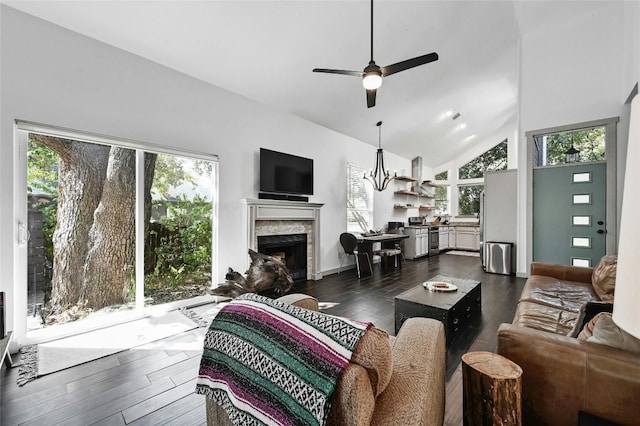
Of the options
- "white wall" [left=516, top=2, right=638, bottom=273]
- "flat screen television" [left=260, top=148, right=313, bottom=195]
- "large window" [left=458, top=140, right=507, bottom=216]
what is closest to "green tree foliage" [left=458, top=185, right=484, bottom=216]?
"large window" [left=458, top=140, right=507, bottom=216]

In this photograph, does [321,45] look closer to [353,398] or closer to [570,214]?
[353,398]

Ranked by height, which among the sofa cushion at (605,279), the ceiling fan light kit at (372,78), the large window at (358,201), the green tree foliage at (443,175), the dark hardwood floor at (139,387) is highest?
the green tree foliage at (443,175)

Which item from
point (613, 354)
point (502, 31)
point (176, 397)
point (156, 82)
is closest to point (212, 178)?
point (156, 82)

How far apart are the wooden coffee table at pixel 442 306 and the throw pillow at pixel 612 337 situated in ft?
4.10

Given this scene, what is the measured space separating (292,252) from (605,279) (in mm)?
4044

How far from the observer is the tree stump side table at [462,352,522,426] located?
42.9 inches

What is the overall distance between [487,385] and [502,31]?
5.64m

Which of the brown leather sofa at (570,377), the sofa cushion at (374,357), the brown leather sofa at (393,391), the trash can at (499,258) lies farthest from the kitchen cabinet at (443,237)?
the sofa cushion at (374,357)

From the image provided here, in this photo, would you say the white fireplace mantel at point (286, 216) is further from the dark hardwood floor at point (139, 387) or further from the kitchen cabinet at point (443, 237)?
the kitchen cabinet at point (443, 237)

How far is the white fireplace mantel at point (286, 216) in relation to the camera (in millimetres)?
4215

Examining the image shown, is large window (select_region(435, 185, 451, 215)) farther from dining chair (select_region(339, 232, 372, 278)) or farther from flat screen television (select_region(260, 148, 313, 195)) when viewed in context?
flat screen television (select_region(260, 148, 313, 195))

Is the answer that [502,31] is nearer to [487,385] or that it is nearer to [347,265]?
[347,265]

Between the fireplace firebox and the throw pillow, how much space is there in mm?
3941

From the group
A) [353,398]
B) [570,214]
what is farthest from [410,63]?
[570,214]
